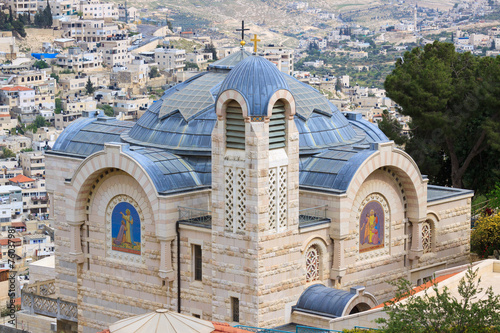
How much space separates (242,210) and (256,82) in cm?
398

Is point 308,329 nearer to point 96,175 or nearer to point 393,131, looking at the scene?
point 96,175

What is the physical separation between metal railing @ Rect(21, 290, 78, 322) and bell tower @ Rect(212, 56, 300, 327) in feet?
25.7

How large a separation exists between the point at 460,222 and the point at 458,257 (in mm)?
1372

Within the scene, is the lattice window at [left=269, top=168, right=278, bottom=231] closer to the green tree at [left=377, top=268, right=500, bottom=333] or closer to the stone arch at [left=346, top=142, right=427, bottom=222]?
the stone arch at [left=346, top=142, right=427, bottom=222]

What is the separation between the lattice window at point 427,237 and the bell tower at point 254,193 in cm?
716

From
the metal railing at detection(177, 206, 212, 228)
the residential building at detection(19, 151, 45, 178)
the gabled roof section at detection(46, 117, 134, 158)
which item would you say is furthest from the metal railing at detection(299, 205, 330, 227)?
the residential building at detection(19, 151, 45, 178)

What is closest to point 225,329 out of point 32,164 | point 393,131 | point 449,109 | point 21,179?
point 449,109

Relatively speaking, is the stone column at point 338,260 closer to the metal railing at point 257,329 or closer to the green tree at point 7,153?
the metal railing at point 257,329

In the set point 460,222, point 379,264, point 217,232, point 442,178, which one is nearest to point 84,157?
point 217,232

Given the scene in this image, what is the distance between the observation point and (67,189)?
37.0m

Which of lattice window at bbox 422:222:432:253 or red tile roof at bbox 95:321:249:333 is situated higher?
lattice window at bbox 422:222:432:253

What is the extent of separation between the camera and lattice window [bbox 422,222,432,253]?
38.3 meters

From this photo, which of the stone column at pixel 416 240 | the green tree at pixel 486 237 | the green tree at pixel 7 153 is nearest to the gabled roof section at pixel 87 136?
the stone column at pixel 416 240

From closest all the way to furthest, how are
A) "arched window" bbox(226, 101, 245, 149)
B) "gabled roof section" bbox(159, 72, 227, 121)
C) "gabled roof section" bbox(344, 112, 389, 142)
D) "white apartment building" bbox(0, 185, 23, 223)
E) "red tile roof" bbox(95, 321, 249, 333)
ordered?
"red tile roof" bbox(95, 321, 249, 333) → "arched window" bbox(226, 101, 245, 149) → "gabled roof section" bbox(159, 72, 227, 121) → "gabled roof section" bbox(344, 112, 389, 142) → "white apartment building" bbox(0, 185, 23, 223)
